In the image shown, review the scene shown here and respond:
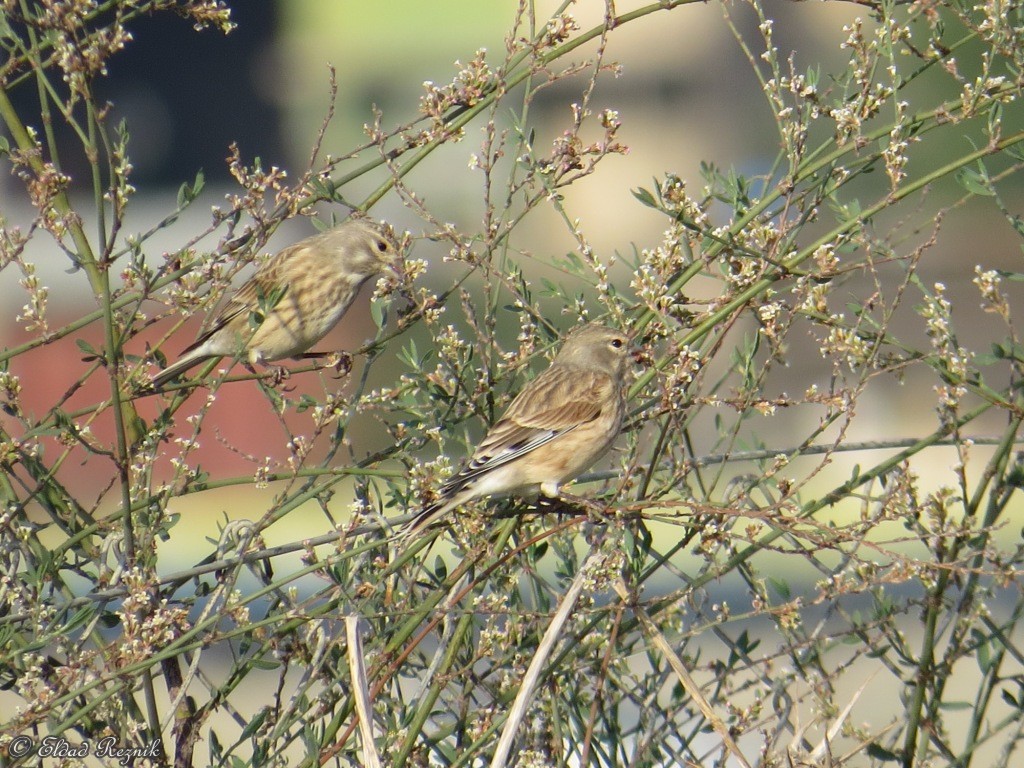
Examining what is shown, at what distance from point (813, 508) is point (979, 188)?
78 centimetres

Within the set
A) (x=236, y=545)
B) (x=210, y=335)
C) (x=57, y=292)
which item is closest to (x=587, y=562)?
(x=236, y=545)

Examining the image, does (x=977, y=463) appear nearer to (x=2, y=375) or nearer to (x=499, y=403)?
(x=499, y=403)

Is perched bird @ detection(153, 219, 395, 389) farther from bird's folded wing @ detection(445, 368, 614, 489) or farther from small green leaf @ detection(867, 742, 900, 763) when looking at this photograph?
small green leaf @ detection(867, 742, 900, 763)

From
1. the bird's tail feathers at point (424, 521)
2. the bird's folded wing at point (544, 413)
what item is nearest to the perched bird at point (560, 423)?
the bird's folded wing at point (544, 413)

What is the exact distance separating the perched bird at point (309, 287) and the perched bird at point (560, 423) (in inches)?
36.6

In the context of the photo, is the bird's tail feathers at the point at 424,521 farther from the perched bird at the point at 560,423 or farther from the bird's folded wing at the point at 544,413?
the bird's folded wing at the point at 544,413

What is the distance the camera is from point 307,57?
12.3 metres

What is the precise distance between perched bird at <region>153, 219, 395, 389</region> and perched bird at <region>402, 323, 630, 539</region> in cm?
93

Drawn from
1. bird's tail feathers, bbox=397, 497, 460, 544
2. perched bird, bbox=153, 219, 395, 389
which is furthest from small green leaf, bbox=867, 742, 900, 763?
perched bird, bbox=153, 219, 395, 389

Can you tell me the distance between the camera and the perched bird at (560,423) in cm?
334

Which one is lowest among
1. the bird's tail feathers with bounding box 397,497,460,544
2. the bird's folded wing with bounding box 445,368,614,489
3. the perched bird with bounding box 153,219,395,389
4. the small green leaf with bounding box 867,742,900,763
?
the small green leaf with bounding box 867,742,900,763

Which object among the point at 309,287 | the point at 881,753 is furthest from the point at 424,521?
the point at 309,287

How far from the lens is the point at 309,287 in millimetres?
4699

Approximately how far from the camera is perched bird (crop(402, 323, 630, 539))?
11.0ft
